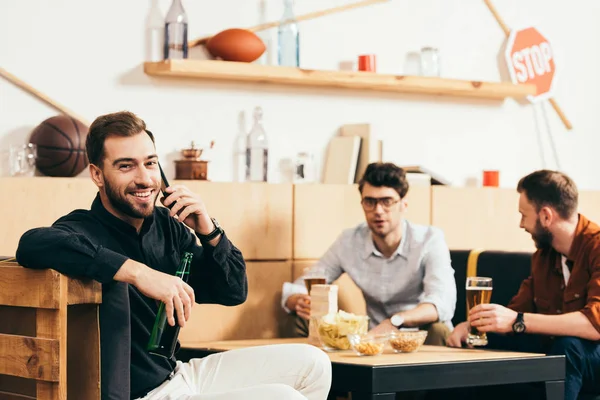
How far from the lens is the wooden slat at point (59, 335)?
2.48 m

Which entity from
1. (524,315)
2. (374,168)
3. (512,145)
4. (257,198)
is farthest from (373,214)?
(512,145)

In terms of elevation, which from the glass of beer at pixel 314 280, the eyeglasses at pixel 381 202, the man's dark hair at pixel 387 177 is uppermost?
the man's dark hair at pixel 387 177

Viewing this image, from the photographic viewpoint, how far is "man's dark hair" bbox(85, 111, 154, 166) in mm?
2939

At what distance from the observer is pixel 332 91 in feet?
16.3

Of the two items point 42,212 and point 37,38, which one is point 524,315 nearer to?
point 42,212

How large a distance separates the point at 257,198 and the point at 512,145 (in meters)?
1.74

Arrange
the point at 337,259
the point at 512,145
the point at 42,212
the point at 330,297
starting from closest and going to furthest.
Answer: the point at 330,297 < the point at 42,212 < the point at 337,259 < the point at 512,145

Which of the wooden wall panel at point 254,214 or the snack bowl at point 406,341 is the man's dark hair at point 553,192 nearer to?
the snack bowl at point 406,341

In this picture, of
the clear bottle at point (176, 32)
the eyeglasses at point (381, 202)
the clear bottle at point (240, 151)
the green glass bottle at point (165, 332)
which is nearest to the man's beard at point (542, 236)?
the eyeglasses at point (381, 202)

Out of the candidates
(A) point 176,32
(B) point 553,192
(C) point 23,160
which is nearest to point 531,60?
(B) point 553,192

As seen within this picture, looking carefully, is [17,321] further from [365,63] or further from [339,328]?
[365,63]

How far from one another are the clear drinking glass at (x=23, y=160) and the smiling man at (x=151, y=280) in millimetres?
1054

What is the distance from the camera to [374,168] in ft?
14.2

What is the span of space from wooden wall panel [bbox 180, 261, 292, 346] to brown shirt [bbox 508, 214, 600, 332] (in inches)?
41.9
